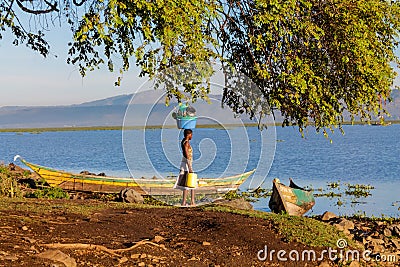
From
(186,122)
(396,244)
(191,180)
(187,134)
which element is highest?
(186,122)

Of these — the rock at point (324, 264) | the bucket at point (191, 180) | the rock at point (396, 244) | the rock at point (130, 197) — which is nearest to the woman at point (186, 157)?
the bucket at point (191, 180)

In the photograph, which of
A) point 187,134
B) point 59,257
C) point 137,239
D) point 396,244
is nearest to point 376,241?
point 396,244

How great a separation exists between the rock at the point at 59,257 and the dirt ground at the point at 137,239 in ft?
0.11

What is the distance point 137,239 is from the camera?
11852mm

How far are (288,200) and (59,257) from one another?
1258 centimetres

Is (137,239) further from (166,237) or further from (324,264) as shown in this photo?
(324,264)

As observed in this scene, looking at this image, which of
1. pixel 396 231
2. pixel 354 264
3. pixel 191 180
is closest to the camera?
pixel 354 264

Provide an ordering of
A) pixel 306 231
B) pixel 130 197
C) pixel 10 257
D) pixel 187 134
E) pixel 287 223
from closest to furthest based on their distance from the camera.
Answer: pixel 10 257
pixel 306 231
pixel 287 223
pixel 187 134
pixel 130 197

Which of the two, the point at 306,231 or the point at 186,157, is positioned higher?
the point at 186,157

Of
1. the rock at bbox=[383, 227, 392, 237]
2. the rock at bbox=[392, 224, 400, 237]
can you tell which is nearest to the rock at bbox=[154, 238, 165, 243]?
the rock at bbox=[383, 227, 392, 237]

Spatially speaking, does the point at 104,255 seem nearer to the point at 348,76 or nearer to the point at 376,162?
the point at 348,76

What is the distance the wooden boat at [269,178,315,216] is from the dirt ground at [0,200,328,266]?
6170mm

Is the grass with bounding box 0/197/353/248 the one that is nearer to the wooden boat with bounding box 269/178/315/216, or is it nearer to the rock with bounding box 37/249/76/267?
the rock with bounding box 37/249/76/267

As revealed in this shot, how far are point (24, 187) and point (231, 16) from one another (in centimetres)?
1367
